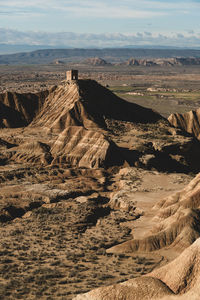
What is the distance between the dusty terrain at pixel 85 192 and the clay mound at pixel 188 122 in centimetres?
494

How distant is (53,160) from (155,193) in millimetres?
22789

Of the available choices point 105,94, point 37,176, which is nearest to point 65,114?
point 105,94

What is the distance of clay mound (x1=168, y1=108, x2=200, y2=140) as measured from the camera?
106 m

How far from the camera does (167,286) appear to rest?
77.3 feet

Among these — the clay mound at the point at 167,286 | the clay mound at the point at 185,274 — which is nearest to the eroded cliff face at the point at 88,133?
the clay mound at the point at 185,274

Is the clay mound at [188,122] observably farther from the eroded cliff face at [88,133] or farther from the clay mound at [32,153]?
the clay mound at [32,153]

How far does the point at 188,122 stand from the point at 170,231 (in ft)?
236

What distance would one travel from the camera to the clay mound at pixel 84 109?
299 ft

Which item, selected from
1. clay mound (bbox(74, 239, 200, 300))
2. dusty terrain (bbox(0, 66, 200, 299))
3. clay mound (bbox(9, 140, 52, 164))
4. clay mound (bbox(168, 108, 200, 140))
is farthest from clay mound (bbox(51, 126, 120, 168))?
clay mound (bbox(74, 239, 200, 300))

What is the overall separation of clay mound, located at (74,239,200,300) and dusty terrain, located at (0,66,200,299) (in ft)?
18.9

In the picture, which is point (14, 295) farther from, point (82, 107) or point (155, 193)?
point (82, 107)

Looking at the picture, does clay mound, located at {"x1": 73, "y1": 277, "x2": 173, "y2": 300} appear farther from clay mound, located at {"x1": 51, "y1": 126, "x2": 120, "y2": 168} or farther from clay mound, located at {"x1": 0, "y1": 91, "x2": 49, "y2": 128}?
clay mound, located at {"x1": 0, "y1": 91, "x2": 49, "y2": 128}

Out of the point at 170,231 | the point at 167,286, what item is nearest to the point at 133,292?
the point at 167,286

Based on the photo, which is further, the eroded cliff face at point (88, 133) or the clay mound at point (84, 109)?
the clay mound at point (84, 109)
